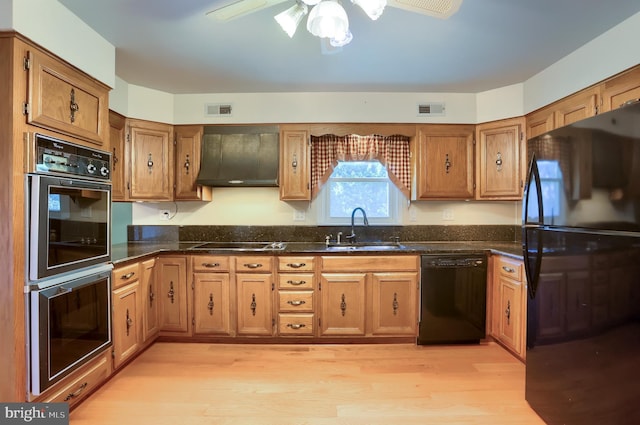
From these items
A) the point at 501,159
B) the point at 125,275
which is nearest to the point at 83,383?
the point at 125,275

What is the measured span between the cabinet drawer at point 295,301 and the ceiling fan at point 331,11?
2020 millimetres

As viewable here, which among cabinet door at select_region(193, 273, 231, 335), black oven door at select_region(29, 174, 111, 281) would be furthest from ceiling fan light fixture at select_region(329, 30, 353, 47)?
cabinet door at select_region(193, 273, 231, 335)

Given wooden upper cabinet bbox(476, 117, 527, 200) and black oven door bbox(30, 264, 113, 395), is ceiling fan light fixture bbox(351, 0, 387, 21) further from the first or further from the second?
wooden upper cabinet bbox(476, 117, 527, 200)

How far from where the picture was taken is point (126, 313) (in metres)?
2.25

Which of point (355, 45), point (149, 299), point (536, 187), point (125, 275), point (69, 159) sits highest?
point (355, 45)

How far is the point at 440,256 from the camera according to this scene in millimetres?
2656

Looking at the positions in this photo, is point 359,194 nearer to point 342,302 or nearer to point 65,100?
point 342,302

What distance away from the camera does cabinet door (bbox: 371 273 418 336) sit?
2.69m

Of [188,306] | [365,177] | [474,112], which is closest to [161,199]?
[188,306]

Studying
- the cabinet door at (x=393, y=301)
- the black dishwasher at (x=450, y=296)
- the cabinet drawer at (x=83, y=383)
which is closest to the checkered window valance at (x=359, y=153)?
the black dishwasher at (x=450, y=296)

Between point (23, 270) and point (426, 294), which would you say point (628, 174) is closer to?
point (426, 294)

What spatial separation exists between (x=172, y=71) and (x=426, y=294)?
9.63ft

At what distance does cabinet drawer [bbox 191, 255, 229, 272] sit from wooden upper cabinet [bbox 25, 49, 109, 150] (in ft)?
3.87

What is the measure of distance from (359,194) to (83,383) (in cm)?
271
